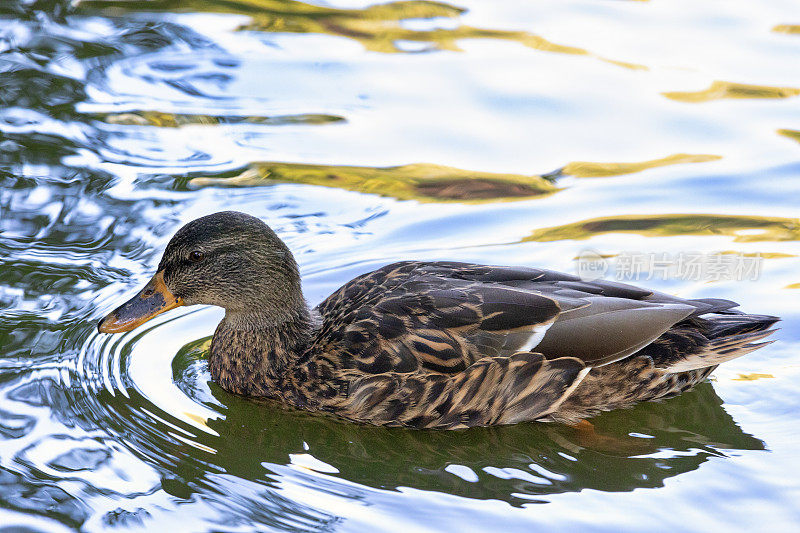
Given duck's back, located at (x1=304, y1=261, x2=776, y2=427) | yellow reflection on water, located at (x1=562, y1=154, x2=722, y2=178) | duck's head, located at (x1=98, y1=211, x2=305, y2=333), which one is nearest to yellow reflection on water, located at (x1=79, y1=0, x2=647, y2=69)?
yellow reflection on water, located at (x1=562, y1=154, x2=722, y2=178)

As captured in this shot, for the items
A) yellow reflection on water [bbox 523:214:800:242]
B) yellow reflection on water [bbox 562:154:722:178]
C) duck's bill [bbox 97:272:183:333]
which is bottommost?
duck's bill [bbox 97:272:183:333]

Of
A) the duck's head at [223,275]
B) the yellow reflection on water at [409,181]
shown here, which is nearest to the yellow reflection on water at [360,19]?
the yellow reflection on water at [409,181]

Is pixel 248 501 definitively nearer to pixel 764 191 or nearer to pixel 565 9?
pixel 764 191

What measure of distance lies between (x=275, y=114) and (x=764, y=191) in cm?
423

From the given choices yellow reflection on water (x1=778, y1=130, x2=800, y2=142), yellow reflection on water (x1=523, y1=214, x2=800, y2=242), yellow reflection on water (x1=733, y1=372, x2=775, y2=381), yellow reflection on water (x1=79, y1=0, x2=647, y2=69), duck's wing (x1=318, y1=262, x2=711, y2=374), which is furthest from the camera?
yellow reflection on water (x1=79, y1=0, x2=647, y2=69)

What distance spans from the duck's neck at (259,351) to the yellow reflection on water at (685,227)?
2304 mm

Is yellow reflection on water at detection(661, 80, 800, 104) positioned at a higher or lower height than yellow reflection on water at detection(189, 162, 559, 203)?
higher

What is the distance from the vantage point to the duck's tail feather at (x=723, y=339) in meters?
6.12

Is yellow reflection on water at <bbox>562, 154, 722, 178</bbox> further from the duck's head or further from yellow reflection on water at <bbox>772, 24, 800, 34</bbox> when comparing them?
the duck's head

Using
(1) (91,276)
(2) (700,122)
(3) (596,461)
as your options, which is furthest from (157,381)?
(2) (700,122)

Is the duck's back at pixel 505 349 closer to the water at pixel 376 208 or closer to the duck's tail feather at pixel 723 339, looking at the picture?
the duck's tail feather at pixel 723 339

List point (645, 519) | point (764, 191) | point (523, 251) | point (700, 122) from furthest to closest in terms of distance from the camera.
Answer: point (700, 122) → point (764, 191) → point (523, 251) → point (645, 519)

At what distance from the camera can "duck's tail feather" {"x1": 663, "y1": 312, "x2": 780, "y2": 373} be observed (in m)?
6.12

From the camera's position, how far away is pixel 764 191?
857cm
